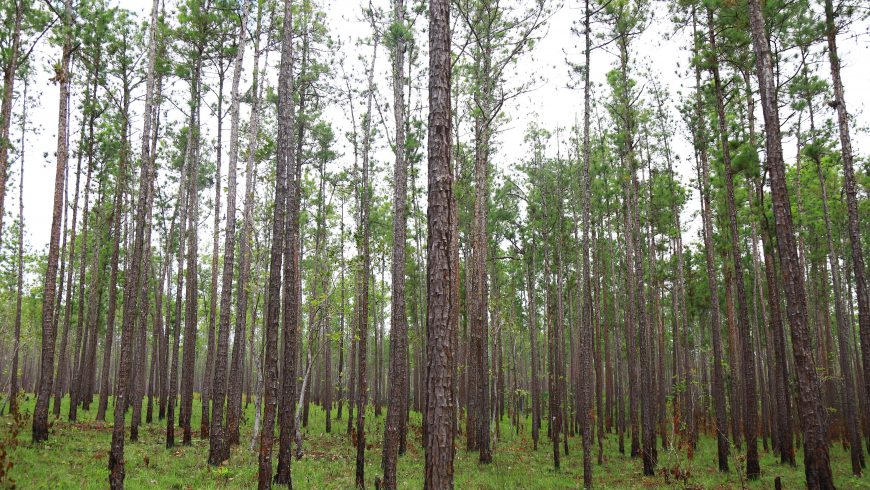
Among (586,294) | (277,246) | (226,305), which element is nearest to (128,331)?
(277,246)

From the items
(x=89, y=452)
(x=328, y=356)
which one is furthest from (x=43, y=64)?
(x=328, y=356)

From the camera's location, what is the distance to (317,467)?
1364 centimetres

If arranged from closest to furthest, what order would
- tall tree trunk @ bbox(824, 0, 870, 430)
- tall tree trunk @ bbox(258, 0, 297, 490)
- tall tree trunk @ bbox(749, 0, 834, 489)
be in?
tall tree trunk @ bbox(258, 0, 297, 490) < tall tree trunk @ bbox(749, 0, 834, 489) < tall tree trunk @ bbox(824, 0, 870, 430)

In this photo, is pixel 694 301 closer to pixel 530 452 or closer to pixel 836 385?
pixel 836 385

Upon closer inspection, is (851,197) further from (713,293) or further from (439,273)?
(439,273)

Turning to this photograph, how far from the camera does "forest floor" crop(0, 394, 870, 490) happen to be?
10.5 m

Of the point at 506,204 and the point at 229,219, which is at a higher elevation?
the point at 506,204

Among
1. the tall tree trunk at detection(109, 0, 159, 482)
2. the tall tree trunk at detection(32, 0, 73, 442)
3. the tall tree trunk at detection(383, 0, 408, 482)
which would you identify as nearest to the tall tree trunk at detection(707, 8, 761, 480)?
the tall tree trunk at detection(383, 0, 408, 482)

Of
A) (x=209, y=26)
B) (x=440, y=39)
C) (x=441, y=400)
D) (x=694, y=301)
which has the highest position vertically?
(x=209, y=26)

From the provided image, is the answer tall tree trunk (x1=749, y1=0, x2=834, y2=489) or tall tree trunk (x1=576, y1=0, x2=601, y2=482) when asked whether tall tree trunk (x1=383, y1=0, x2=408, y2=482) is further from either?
tall tree trunk (x1=749, y1=0, x2=834, y2=489)

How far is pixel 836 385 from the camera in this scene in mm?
27703

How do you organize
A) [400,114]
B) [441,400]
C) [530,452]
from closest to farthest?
[441,400]
[400,114]
[530,452]

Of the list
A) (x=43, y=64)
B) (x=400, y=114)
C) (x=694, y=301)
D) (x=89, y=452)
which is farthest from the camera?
(x=694, y=301)

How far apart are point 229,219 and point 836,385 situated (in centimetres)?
3246
